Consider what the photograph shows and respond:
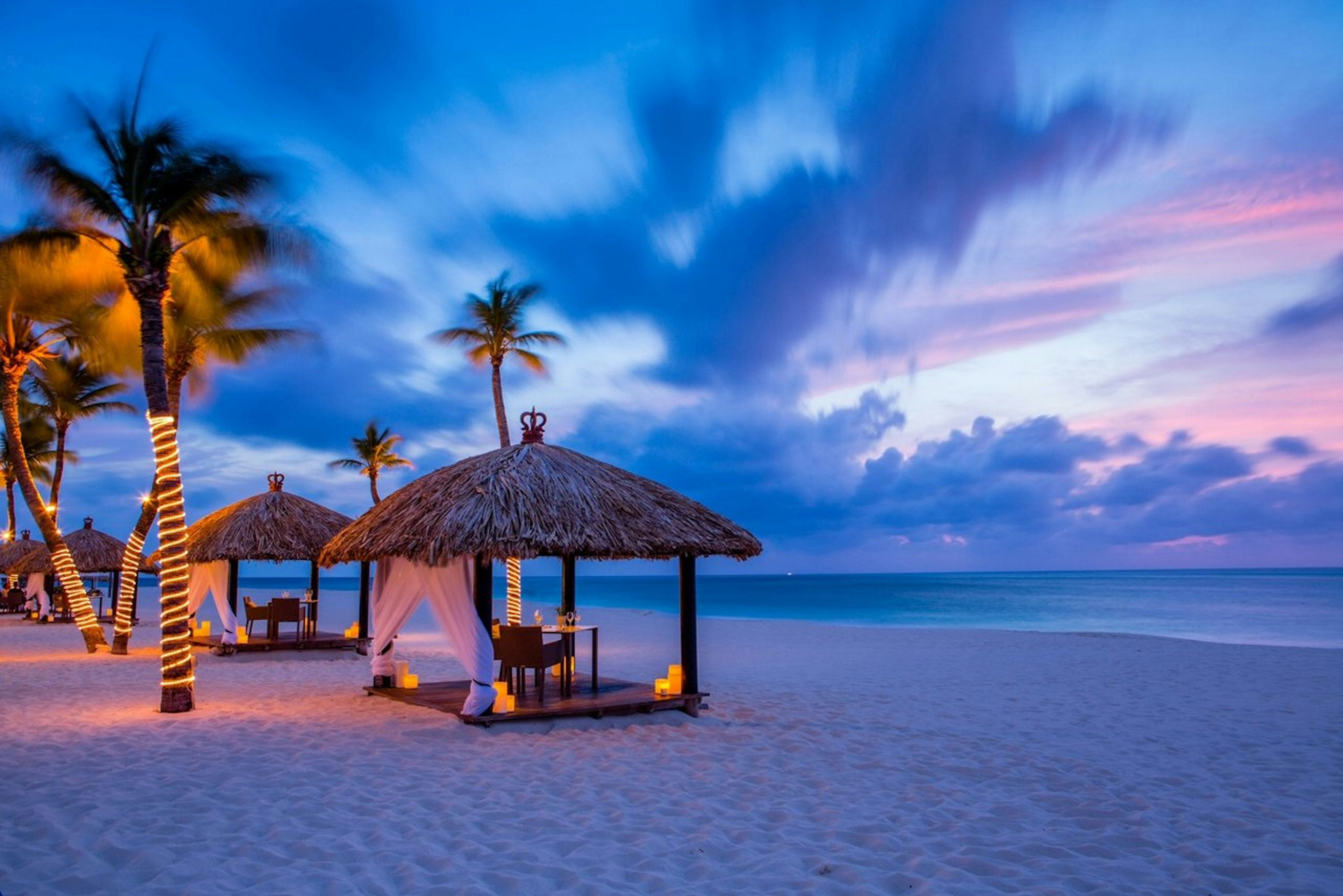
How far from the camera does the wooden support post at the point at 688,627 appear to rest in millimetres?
8477

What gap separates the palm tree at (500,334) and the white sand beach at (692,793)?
874cm

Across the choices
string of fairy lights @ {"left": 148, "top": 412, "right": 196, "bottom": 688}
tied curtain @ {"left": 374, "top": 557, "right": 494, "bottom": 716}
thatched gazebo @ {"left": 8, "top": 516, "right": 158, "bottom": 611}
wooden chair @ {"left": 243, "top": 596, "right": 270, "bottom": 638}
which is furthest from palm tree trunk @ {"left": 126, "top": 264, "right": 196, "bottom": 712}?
thatched gazebo @ {"left": 8, "top": 516, "right": 158, "bottom": 611}

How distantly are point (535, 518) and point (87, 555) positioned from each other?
19983 mm

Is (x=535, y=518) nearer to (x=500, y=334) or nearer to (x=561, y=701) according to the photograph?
(x=561, y=701)

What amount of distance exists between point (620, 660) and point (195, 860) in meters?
10.2

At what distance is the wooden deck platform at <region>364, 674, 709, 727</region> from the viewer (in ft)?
25.2

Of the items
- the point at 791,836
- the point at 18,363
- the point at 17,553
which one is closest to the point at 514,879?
the point at 791,836

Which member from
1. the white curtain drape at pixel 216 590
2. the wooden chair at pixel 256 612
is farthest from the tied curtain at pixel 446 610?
the wooden chair at pixel 256 612

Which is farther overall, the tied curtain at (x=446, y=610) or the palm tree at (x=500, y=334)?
the palm tree at (x=500, y=334)

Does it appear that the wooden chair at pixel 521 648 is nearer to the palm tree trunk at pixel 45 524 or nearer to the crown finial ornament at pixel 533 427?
the crown finial ornament at pixel 533 427

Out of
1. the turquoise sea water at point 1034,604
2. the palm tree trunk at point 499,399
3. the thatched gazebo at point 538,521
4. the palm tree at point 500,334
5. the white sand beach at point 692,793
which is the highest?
the palm tree at point 500,334

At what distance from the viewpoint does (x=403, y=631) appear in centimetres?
2173

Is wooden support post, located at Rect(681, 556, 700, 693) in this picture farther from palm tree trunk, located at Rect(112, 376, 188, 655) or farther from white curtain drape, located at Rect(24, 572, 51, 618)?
white curtain drape, located at Rect(24, 572, 51, 618)

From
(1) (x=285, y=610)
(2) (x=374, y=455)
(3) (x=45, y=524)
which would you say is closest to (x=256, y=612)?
(1) (x=285, y=610)
